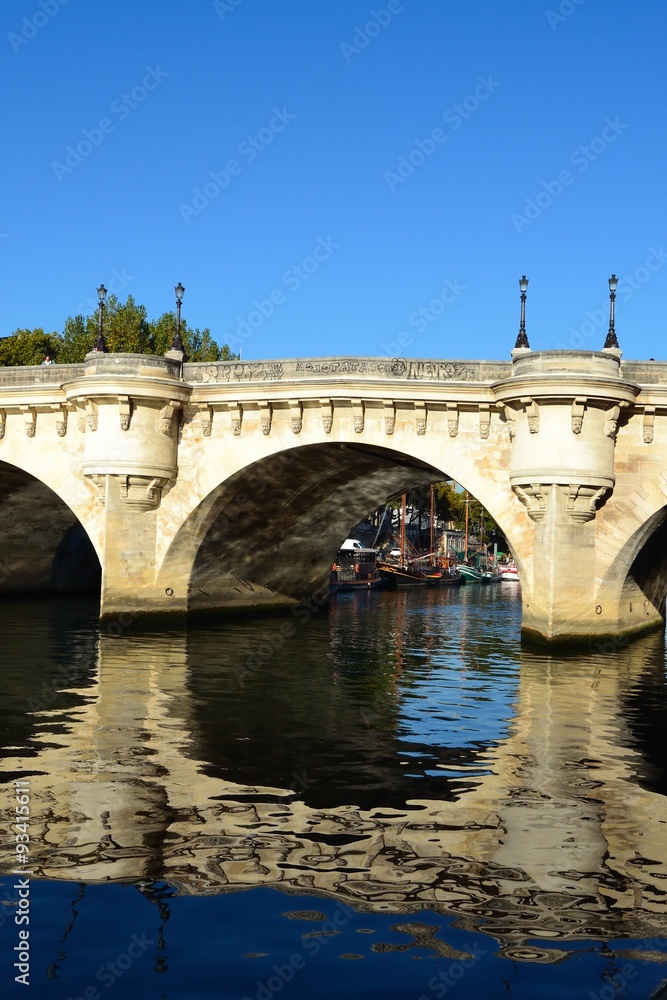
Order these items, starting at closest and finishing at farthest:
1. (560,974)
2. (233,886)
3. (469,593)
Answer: (560,974), (233,886), (469,593)

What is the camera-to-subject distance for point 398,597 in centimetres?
6431

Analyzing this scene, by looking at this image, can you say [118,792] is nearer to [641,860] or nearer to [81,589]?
[641,860]

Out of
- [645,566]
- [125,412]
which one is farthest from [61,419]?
[645,566]

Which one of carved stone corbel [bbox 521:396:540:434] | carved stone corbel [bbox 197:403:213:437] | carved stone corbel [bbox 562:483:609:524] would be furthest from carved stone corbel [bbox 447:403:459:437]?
carved stone corbel [bbox 197:403:213:437]

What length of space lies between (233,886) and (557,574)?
65.5 feet

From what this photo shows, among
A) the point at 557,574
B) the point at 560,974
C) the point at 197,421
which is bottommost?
the point at 560,974

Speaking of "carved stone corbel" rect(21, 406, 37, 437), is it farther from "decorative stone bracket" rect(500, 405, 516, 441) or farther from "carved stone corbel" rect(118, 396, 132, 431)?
"decorative stone bracket" rect(500, 405, 516, 441)

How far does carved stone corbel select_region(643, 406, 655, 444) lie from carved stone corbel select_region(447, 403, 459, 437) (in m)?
5.23

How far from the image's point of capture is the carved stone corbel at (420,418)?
30.9m

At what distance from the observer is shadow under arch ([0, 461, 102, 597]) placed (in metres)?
45.4

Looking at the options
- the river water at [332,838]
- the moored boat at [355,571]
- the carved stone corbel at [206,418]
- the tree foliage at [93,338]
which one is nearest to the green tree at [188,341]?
the tree foliage at [93,338]

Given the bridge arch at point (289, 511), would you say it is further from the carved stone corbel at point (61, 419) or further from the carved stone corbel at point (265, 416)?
the carved stone corbel at point (61, 419)

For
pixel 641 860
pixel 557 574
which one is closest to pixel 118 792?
pixel 641 860

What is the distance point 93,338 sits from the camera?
7175cm
